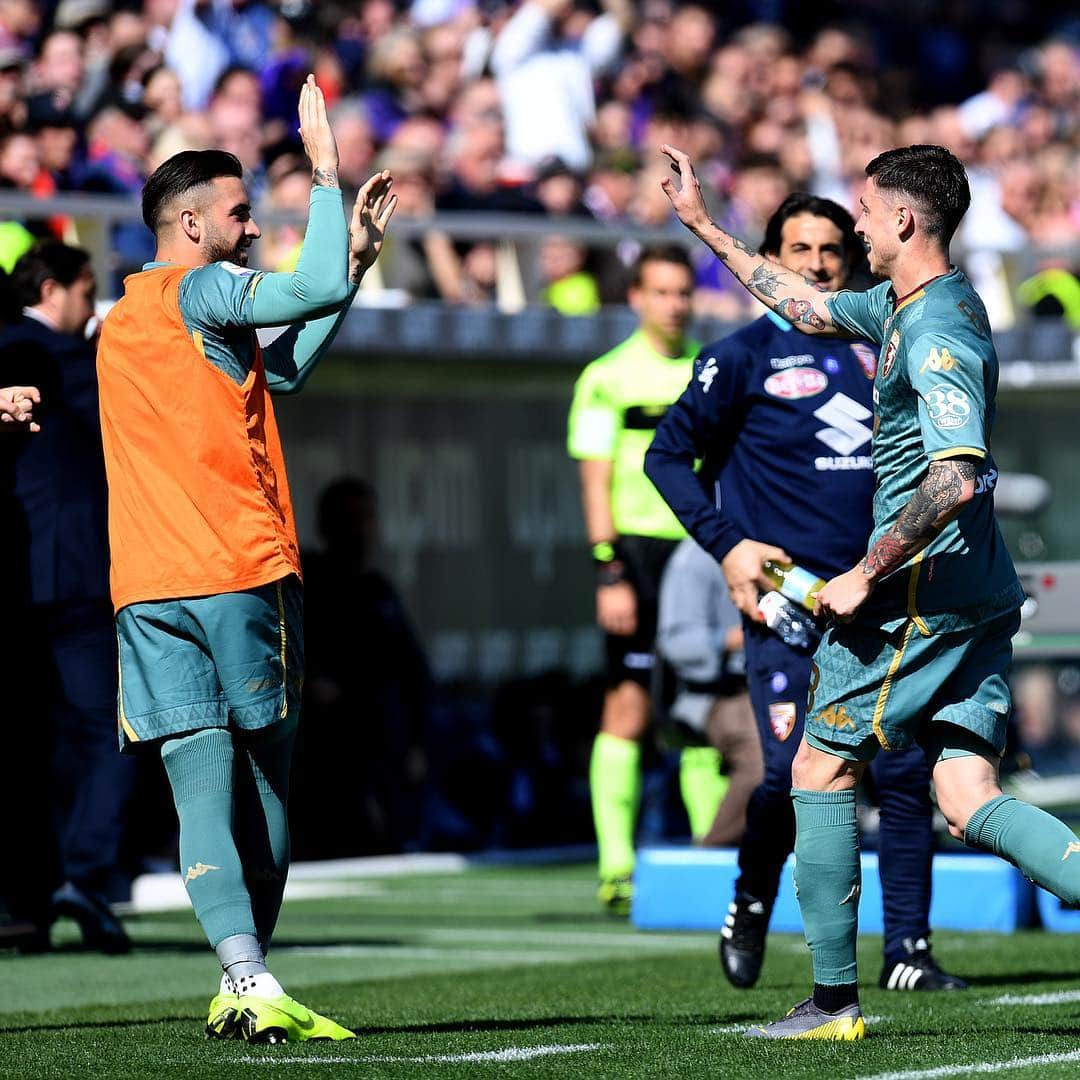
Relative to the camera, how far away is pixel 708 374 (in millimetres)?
7227

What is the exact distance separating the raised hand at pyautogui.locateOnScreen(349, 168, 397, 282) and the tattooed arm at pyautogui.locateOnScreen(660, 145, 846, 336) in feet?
2.28

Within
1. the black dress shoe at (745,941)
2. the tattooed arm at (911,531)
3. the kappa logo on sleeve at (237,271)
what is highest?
the kappa logo on sleeve at (237,271)

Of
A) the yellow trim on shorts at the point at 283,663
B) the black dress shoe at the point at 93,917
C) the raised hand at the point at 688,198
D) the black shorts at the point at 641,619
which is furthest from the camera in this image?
the black shorts at the point at 641,619

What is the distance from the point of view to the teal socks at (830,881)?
5.79 m

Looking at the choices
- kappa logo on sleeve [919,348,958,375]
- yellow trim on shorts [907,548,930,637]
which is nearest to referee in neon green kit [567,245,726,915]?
yellow trim on shorts [907,548,930,637]

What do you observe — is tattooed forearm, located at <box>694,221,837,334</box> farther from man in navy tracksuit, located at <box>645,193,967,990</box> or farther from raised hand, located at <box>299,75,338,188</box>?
raised hand, located at <box>299,75,338,188</box>

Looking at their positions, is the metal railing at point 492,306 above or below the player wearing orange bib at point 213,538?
above

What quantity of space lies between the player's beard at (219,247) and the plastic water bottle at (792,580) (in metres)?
1.76

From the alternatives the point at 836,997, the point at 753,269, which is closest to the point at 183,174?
the point at 753,269

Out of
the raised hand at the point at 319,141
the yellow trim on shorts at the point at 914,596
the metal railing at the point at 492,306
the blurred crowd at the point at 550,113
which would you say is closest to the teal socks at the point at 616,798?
the metal railing at the point at 492,306

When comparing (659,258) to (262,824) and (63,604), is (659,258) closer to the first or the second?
(63,604)

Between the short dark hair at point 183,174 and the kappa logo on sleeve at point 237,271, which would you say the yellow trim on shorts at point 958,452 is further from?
the short dark hair at point 183,174

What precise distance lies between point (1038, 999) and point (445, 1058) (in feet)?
6.35

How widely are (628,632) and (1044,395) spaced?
644 centimetres
